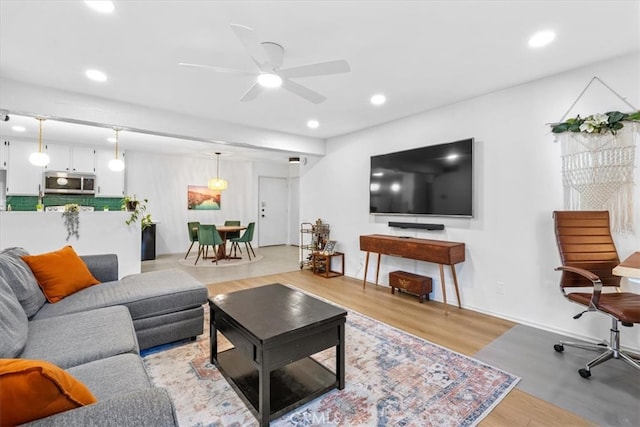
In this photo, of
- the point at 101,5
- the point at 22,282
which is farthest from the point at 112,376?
the point at 101,5

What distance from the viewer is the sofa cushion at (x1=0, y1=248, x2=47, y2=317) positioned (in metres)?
1.96

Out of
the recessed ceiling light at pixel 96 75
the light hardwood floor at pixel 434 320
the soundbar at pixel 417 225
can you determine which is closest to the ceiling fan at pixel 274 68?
the recessed ceiling light at pixel 96 75

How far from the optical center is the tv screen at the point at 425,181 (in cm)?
346

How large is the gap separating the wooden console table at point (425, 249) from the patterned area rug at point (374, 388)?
1014 millimetres

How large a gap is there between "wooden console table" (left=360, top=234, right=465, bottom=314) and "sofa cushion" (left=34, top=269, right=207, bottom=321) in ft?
7.66

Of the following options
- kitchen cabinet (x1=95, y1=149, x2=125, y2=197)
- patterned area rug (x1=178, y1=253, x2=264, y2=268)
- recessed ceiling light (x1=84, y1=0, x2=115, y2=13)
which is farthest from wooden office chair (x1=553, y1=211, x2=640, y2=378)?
kitchen cabinet (x1=95, y1=149, x2=125, y2=197)

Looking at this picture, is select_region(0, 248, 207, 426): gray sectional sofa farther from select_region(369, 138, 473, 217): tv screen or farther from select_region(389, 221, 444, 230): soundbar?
select_region(369, 138, 473, 217): tv screen

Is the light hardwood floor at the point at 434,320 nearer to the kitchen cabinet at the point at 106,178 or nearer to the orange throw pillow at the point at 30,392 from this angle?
the orange throw pillow at the point at 30,392

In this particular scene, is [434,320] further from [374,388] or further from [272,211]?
[272,211]

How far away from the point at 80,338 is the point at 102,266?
146cm

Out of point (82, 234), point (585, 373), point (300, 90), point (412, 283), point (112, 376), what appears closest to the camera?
point (112, 376)

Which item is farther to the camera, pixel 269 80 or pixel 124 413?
pixel 269 80

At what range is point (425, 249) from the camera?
3.46 meters

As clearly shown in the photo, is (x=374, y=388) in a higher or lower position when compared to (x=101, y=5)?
lower
